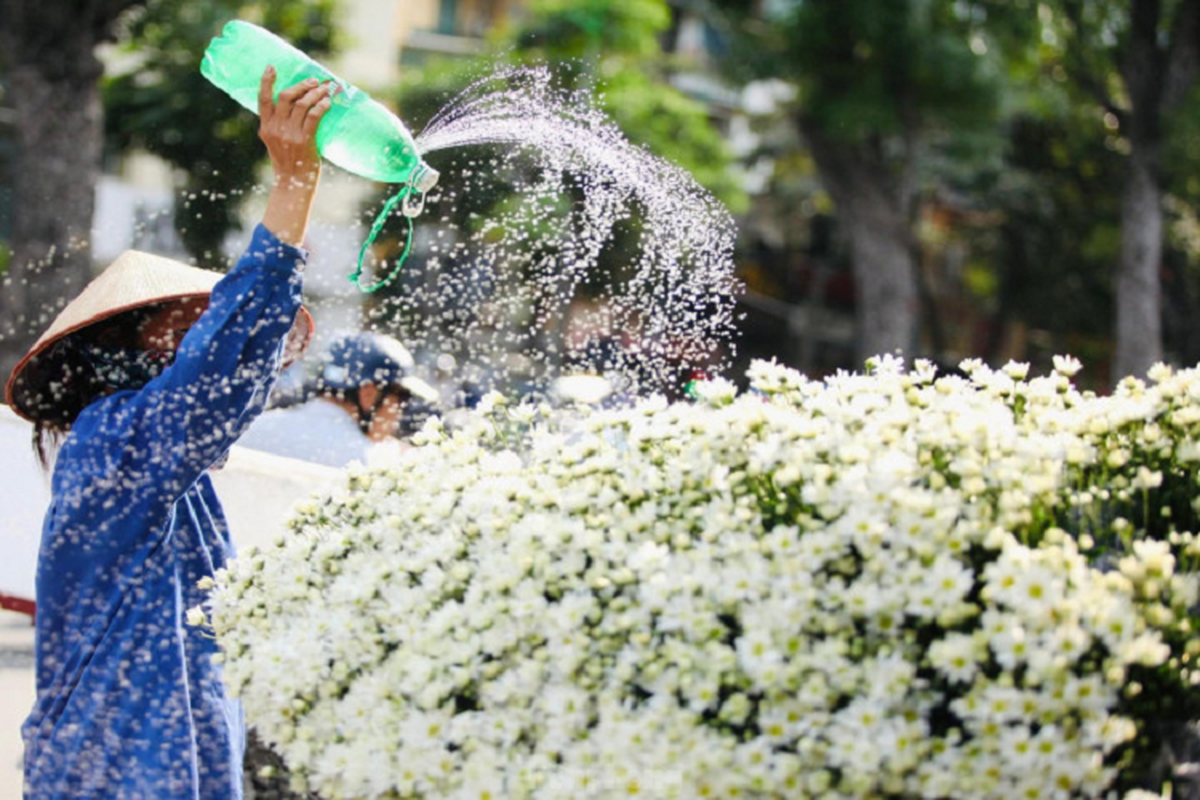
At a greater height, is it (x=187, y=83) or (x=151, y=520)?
(x=187, y=83)

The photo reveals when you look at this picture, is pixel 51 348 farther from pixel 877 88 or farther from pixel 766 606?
pixel 877 88

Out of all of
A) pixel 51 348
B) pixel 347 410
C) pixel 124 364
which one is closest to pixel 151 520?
pixel 124 364

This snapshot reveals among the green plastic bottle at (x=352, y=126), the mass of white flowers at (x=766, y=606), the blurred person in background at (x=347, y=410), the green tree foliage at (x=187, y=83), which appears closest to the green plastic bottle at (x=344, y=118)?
the green plastic bottle at (x=352, y=126)

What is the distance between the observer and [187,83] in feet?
61.7

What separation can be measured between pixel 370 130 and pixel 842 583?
1435mm

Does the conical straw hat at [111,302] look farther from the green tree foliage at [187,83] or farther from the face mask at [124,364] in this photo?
the green tree foliage at [187,83]

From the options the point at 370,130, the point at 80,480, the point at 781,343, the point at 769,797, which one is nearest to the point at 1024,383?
the point at 769,797

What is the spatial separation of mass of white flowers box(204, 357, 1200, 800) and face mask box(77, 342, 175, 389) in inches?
21.6

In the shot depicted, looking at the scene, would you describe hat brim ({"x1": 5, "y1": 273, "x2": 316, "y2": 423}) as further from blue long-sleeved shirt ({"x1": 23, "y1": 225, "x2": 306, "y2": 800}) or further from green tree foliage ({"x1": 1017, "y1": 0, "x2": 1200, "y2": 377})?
green tree foliage ({"x1": 1017, "y1": 0, "x2": 1200, "y2": 377})

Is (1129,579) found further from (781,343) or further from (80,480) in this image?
(781,343)

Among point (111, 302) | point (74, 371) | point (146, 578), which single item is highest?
point (111, 302)

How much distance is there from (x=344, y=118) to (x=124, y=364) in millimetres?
630

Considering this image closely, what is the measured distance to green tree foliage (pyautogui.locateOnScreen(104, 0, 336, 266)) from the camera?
1669 cm

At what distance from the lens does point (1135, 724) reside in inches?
65.6
